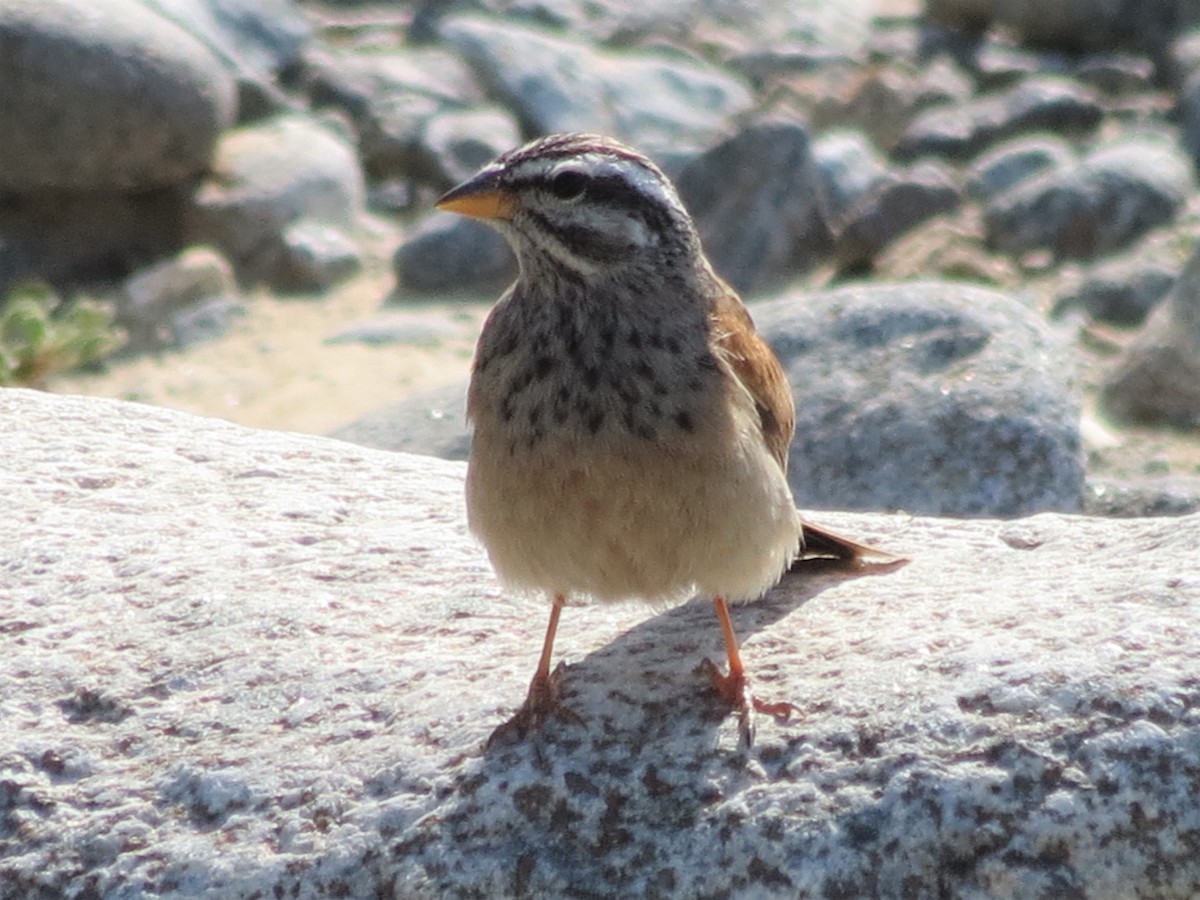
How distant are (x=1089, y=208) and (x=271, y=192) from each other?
6.74 m

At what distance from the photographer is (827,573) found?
5.50 m

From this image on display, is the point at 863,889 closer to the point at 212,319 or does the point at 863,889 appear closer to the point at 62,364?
the point at 62,364

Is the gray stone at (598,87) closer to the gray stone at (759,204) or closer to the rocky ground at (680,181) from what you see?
the rocky ground at (680,181)

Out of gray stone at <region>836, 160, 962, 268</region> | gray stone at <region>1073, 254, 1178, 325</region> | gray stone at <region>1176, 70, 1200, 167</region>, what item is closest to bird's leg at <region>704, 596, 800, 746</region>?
gray stone at <region>1073, 254, 1178, 325</region>

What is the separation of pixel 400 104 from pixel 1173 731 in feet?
42.2

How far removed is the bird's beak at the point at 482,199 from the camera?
473 cm

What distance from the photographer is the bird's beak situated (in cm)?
473

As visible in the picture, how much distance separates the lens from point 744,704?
435 centimetres

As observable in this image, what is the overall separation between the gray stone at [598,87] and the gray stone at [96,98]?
11.0ft

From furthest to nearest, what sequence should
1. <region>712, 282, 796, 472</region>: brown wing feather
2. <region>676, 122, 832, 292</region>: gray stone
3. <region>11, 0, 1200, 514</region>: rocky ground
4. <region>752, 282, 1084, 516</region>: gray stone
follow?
<region>676, 122, 832, 292</region>: gray stone, <region>11, 0, 1200, 514</region>: rocky ground, <region>752, 282, 1084, 516</region>: gray stone, <region>712, 282, 796, 472</region>: brown wing feather

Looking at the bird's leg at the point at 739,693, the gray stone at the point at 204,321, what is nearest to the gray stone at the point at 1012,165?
the gray stone at the point at 204,321

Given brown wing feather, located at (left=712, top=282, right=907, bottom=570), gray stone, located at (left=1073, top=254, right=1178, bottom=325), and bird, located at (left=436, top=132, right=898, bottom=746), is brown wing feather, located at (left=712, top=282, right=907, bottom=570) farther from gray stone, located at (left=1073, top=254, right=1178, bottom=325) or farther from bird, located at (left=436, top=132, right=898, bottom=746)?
gray stone, located at (left=1073, top=254, right=1178, bottom=325)

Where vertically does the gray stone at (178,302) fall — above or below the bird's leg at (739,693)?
above

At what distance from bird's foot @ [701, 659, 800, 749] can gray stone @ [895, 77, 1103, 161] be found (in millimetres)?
12074
